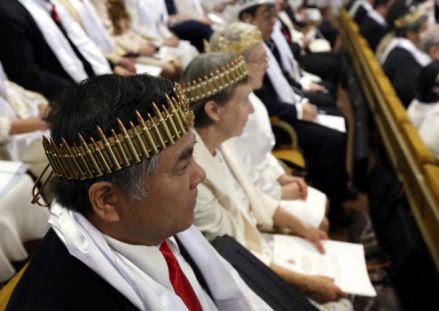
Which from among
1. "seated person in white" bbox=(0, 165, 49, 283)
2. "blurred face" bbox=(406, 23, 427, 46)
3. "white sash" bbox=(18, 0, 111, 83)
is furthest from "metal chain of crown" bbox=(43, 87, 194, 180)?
"blurred face" bbox=(406, 23, 427, 46)

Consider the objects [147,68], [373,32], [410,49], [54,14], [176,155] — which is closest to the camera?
[176,155]

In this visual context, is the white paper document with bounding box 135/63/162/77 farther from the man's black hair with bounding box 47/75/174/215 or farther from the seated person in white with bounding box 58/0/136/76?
the man's black hair with bounding box 47/75/174/215

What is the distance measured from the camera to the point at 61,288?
80 cm

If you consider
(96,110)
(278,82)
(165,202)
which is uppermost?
(96,110)

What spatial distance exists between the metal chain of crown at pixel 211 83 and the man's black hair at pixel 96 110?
2.10 feet

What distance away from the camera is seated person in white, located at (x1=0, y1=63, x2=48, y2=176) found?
73.8 inches

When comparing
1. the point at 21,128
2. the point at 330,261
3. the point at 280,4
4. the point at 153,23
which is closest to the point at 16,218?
the point at 21,128

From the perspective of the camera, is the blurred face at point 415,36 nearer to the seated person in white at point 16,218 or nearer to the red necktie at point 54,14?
the red necktie at point 54,14

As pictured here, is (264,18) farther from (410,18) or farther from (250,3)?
(410,18)

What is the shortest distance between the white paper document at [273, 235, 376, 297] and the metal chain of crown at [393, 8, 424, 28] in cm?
298

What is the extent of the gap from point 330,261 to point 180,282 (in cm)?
85

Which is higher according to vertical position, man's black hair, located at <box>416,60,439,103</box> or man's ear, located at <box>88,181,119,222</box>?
man's ear, located at <box>88,181,119,222</box>

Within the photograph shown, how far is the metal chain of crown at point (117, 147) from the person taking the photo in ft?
2.72

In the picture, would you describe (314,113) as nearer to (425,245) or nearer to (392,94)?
(392,94)
